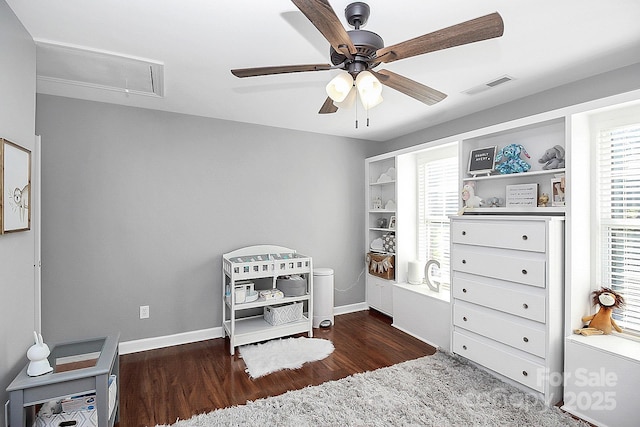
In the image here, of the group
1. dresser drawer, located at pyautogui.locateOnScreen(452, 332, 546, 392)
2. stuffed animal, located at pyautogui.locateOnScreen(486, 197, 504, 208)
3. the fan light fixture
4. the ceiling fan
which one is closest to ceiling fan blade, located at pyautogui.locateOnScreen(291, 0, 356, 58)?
the ceiling fan

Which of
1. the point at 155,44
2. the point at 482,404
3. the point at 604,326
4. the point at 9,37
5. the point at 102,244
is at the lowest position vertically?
the point at 482,404

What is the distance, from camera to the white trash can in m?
3.89

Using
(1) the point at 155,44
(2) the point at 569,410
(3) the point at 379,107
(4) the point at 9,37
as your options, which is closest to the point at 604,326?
(2) the point at 569,410

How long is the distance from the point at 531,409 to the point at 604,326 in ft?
2.58

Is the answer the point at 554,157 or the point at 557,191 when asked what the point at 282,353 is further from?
the point at 554,157

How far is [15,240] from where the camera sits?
1.77 m

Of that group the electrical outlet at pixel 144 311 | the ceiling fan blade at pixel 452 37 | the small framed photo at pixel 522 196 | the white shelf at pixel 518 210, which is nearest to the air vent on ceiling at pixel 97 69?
the ceiling fan blade at pixel 452 37

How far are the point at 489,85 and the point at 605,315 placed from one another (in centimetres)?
193

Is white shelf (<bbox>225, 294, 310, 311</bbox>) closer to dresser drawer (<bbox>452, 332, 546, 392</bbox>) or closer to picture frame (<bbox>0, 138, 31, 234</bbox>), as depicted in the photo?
dresser drawer (<bbox>452, 332, 546, 392</bbox>)

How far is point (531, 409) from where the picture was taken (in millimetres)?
2223

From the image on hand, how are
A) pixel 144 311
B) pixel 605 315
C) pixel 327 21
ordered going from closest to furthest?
pixel 327 21 → pixel 605 315 → pixel 144 311

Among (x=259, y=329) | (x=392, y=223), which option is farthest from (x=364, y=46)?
(x=392, y=223)

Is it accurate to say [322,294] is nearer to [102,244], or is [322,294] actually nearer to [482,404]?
[482,404]

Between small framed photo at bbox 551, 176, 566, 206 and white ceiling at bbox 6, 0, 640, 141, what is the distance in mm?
804
